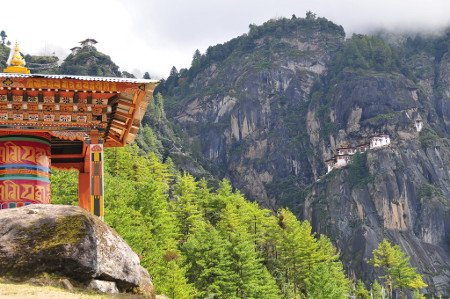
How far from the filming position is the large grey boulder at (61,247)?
32.1 feet

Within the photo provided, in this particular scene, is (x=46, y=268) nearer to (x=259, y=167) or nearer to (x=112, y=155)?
(x=112, y=155)

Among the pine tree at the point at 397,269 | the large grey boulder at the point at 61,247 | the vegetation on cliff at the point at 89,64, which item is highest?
the vegetation on cliff at the point at 89,64

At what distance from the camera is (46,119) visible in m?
15.0

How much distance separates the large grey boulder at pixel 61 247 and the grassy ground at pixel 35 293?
0.39 meters

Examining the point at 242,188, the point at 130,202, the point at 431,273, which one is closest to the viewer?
the point at 130,202

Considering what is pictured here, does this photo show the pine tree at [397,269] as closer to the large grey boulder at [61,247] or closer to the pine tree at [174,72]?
the large grey boulder at [61,247]

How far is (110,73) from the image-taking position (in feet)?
314

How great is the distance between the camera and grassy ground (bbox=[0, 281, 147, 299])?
876cm

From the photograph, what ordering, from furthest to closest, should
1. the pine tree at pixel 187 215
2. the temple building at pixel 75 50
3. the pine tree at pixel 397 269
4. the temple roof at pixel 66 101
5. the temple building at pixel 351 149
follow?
the temple building at pixel 351 149
the temple building at pixel 75 50
the pine tree at pixel 397 269
the pine tree at pixel 187 215
the temple roof at pixel 66 101

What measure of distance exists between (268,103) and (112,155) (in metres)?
95.1

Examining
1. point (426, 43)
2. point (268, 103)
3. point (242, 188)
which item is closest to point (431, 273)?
point (242, 188)

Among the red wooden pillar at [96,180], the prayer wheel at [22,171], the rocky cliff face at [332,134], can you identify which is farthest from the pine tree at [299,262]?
the rocky cliff face at [332,134]

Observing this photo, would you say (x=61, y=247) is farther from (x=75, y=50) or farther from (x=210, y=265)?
(x=75, y=50)

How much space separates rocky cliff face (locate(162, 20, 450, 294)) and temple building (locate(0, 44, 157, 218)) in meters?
78.4
